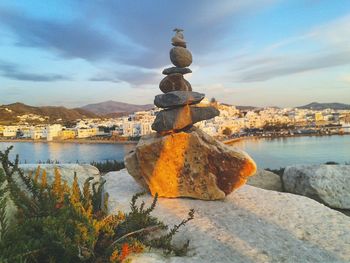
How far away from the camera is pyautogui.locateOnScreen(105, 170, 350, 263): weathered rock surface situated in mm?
4969

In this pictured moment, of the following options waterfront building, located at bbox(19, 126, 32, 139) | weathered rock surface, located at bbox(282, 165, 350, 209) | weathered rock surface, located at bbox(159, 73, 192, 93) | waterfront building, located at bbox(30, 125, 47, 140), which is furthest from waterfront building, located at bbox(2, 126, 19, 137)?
weathered rock surface, located at bbox(159, 73, 192, 93)

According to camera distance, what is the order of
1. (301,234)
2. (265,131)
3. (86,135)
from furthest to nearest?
(265,131)
(86,135)
(301,234)

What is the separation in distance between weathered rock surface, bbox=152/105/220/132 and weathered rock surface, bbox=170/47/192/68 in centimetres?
107

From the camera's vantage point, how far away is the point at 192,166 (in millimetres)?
7738

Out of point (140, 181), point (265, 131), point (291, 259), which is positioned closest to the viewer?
point (291, 259)

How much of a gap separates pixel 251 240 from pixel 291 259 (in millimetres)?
713

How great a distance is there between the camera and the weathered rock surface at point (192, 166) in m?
7.67

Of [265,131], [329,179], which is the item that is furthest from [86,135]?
[329,179]

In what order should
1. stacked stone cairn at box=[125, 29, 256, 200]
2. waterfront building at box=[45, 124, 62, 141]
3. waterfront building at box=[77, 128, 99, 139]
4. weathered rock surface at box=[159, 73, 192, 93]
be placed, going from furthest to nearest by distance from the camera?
waterfront building at box=[77, 128, 99, 139]
waterfront building at box=[45, 124, 62, 141]
weathered rock surface at box=[159, 73, 192, 93]
stacked stone cairn at box=[125, 29, 256, 200]

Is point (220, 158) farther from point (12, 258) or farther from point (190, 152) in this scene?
point (12, 258)

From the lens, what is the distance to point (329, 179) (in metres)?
9.98

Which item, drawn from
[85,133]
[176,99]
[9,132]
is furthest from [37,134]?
[176,99]

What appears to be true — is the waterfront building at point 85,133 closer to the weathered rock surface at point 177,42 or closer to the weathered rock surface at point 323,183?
the weathered rock surface at point 323,183

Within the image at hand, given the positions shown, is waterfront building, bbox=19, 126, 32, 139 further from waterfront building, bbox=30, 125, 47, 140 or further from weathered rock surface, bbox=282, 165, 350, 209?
weathered rock surface, bbox=282, 165, 350, 209
